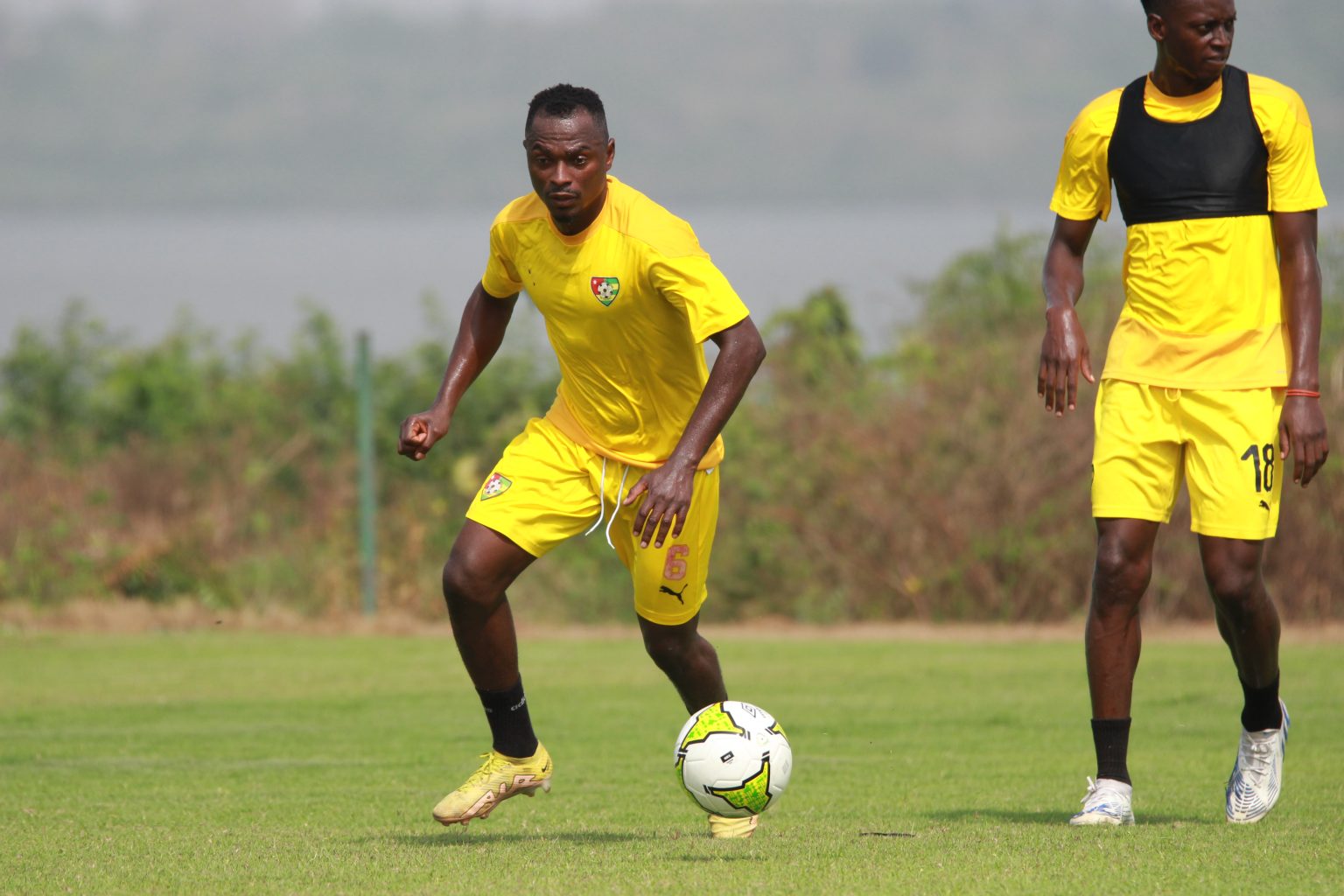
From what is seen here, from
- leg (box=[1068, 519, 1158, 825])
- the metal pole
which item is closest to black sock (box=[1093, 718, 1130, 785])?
leg (box=[1068, 519, 1158, 825])

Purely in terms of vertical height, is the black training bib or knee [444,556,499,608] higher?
the black training bib

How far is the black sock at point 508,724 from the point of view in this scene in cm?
679

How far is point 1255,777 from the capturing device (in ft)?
22.3

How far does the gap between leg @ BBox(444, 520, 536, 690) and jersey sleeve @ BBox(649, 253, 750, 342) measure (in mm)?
1026

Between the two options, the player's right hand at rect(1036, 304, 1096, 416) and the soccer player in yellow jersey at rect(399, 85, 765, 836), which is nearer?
the soccer player in yellow jersey at rect(399, 85, 765, 836)

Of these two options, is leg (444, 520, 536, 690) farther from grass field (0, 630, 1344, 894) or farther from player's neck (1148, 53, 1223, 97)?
player's neck (1148, 53, 1223, 97)

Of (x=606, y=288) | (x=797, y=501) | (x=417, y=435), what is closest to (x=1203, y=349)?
(x=606, y=288)

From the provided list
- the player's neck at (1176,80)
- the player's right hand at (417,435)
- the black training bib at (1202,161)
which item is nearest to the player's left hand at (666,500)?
the player's right hand at (417,435)

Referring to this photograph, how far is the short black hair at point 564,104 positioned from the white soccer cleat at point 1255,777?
321 centimetres

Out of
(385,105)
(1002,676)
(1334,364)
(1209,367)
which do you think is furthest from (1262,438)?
(385,105)

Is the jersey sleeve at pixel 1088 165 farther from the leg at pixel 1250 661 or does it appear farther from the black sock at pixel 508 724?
the black sock at pixel 508 724

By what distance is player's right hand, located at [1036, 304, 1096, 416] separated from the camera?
6.68m

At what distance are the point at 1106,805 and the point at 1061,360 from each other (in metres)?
1.57

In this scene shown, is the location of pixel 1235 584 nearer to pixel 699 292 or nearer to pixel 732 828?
pixel 732 828
